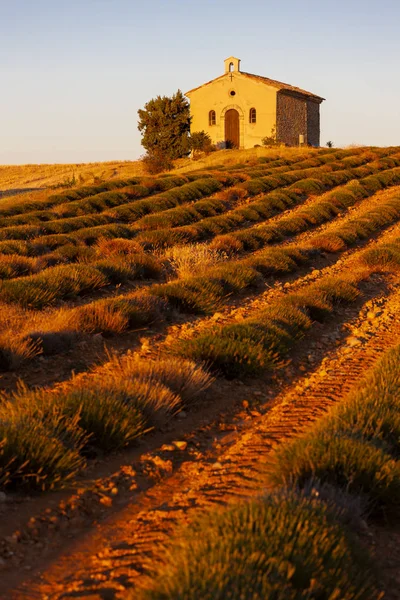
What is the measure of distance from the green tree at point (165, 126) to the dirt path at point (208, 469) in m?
39.6

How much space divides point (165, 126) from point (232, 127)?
16.4 feet

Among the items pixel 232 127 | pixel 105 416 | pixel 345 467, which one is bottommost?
pixel 345 467

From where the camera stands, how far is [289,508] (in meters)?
3.06

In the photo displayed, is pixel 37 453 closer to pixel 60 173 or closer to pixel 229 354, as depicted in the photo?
pixel 229 354

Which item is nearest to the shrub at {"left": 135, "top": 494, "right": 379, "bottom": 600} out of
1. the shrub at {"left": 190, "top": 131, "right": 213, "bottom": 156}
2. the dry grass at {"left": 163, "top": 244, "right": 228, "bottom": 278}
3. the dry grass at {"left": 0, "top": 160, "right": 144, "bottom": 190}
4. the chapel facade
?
the dry grass at {"left": 163, "top": 244, "right": 228, "bottom": 278}

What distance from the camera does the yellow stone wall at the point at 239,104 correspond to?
144 feet

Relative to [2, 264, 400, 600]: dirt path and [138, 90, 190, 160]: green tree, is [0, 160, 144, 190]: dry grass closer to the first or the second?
[138, 90, 190, 160]: green tree

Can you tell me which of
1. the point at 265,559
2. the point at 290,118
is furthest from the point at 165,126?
the point at 265,559

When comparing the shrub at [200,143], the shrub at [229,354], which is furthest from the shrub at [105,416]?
the shrub at [200,143]

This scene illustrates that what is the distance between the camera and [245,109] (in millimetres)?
44719

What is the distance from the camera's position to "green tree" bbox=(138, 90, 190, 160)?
4554 cm

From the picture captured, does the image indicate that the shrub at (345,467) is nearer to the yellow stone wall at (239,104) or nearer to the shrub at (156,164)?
the shrub at (156,164)

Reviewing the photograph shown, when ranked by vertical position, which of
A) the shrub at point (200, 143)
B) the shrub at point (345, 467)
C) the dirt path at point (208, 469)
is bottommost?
the dirt path at point (208, 469)

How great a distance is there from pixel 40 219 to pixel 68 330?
1342 centimetres
